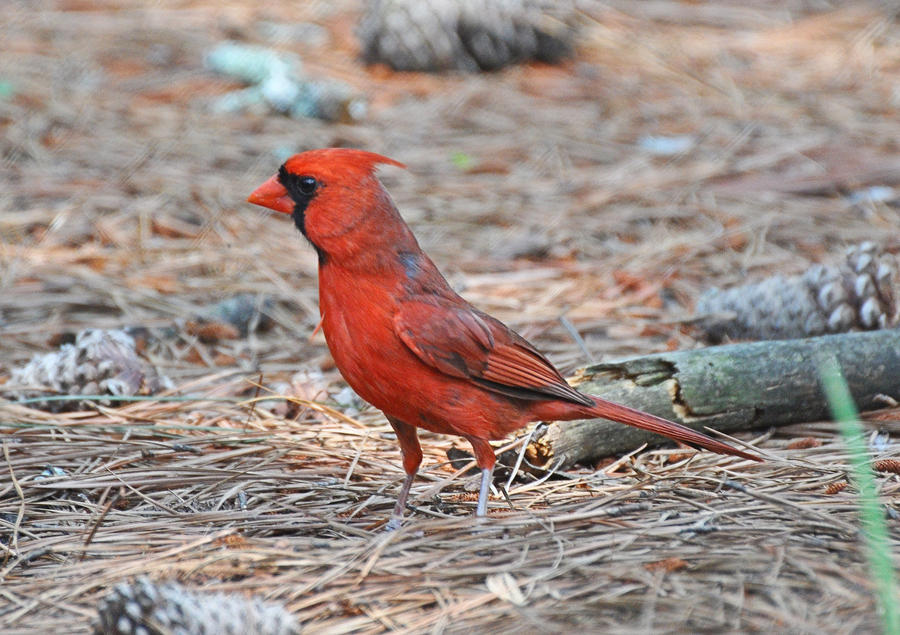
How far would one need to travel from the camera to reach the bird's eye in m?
2.90

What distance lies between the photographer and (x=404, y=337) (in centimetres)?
278

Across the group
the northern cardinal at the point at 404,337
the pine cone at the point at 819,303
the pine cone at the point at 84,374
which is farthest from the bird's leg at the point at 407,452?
the pine cone at the point at 819,303

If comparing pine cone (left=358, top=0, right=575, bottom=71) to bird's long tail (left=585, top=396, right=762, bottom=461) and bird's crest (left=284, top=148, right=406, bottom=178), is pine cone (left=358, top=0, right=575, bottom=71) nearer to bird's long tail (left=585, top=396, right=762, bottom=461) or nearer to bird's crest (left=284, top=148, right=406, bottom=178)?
bird's crest (left=284, top=148, right=406, bottom=178)

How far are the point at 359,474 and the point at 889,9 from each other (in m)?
7.10

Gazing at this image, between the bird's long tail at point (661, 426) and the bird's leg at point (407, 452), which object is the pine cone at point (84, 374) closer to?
the bird's leg at point (407, 452)

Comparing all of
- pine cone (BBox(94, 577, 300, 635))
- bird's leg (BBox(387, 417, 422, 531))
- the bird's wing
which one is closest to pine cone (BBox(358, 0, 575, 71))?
the bird's wing

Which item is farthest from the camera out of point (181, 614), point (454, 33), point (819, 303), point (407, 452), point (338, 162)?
point (454, 33)

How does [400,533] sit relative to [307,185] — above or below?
below

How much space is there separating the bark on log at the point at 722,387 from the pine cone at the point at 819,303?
49 centimetres

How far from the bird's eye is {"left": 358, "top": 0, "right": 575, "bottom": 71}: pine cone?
4.78 m

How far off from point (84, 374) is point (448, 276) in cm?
185

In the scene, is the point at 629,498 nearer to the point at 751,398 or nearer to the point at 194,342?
the point at 751,398

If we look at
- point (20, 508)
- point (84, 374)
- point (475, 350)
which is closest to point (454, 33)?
point (84, 374)

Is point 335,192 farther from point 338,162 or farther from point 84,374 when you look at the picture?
point 84,374
